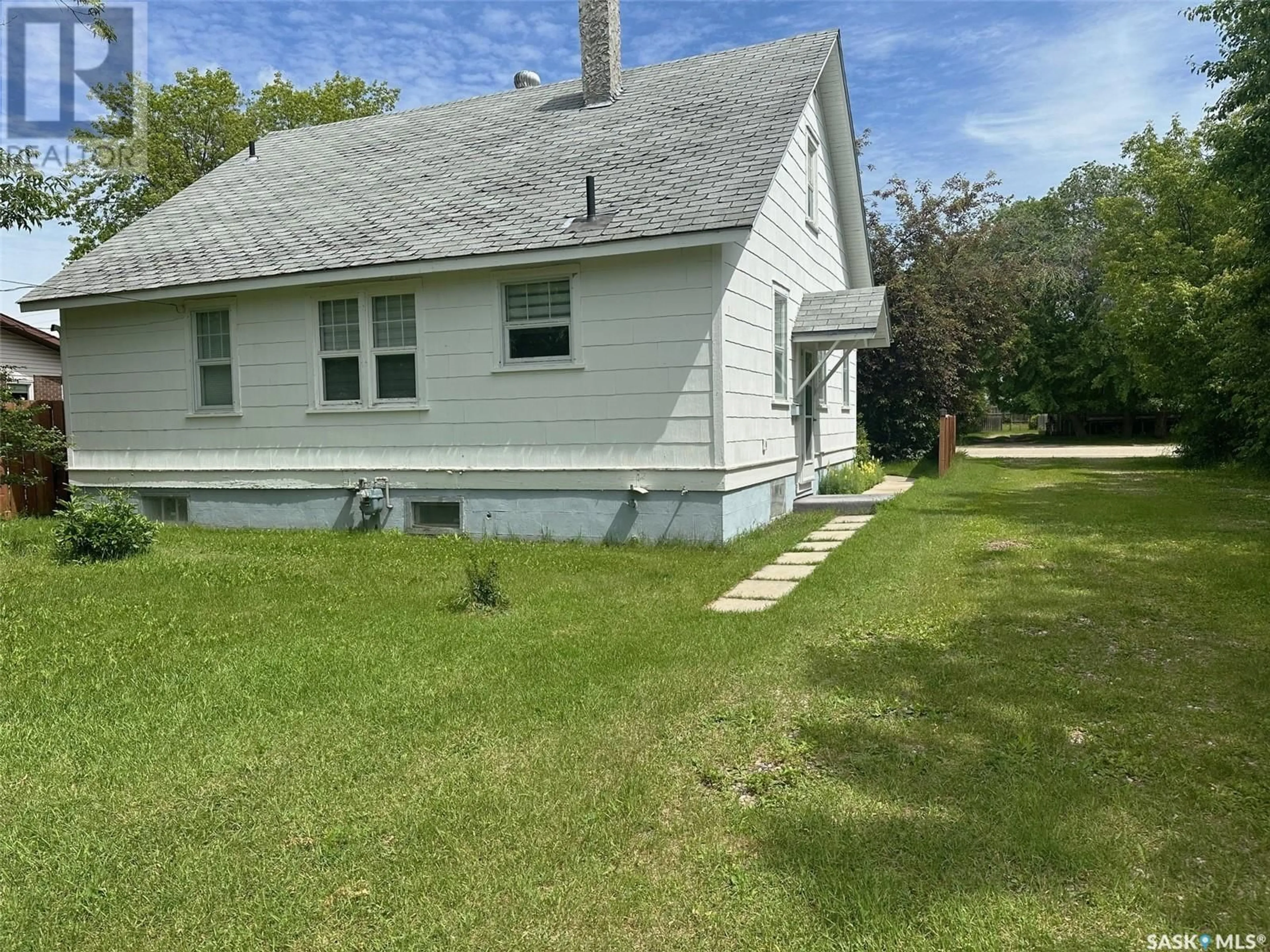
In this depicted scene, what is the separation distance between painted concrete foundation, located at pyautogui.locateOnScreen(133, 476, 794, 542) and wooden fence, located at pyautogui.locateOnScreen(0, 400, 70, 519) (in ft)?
6.97

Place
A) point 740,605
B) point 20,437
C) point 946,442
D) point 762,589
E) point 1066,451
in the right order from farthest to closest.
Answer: point 1066,451 → point 946,442 → point 20,437 → point 762,589 → point 740,605

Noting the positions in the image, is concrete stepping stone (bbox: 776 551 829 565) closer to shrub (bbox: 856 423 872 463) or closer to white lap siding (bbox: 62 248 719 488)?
white lap siding (bbox: 62 248 719 488)

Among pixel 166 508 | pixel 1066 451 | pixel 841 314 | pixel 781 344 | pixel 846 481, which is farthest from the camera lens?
pixel 1066 451

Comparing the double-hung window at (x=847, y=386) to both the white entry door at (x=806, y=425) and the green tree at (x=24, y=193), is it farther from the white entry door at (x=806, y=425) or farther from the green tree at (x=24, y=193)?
the green tree at (x=24, y=193)

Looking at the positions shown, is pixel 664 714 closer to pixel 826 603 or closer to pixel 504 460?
pixel 826 603

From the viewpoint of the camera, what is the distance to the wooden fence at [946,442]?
18.7 meters

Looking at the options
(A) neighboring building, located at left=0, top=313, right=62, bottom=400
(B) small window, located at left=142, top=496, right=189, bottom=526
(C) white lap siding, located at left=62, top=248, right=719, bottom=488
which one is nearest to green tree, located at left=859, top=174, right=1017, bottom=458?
(C) white lap siding, located at left=62, top=248, right=719, bottom=488

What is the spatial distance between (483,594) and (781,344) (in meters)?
6.71

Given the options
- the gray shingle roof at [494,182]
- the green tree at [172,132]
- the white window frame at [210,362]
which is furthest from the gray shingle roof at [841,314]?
the green tree at [172,132]

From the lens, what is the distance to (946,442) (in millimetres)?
19156

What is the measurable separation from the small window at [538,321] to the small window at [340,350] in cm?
209

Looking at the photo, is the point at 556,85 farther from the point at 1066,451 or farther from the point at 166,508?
the point at 1066,451

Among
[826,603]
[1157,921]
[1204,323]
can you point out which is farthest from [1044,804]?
[1204,323]

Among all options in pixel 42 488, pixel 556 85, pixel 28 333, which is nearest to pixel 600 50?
pixel 556 85
